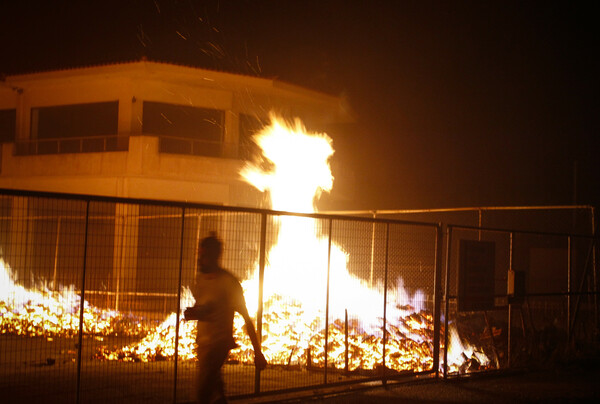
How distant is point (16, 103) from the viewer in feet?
77.7

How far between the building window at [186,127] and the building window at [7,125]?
5643 mm

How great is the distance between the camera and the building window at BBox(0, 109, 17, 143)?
24734 millimetres

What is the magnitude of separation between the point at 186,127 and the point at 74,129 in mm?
4875

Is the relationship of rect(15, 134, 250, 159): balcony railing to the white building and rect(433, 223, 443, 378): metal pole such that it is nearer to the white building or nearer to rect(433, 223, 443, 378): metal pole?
the white building

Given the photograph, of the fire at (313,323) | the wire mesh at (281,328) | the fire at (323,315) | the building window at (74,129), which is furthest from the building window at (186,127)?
the fire at (313,323)

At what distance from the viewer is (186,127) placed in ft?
80.4

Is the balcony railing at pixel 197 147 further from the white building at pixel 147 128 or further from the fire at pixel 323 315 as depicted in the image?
the fire at pixel 323 315

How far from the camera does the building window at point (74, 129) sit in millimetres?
22845

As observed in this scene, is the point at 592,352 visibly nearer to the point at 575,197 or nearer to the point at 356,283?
the point at 356,283

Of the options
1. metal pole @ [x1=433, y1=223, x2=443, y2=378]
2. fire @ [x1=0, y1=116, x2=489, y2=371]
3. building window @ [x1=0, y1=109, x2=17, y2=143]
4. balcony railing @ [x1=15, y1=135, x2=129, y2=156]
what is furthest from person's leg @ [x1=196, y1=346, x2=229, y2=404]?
building window @ [x1=0, y1=109, x2=17, y2=143]

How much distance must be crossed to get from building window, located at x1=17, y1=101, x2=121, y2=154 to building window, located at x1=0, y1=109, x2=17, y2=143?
105 centimetres

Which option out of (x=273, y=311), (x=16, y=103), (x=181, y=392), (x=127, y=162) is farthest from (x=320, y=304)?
(x=16, y=103)

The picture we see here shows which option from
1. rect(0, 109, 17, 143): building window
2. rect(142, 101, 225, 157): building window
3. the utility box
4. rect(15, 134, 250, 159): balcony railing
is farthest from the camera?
rect(0, 109, 17, 143): building window

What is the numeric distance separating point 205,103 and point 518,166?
21565mm
